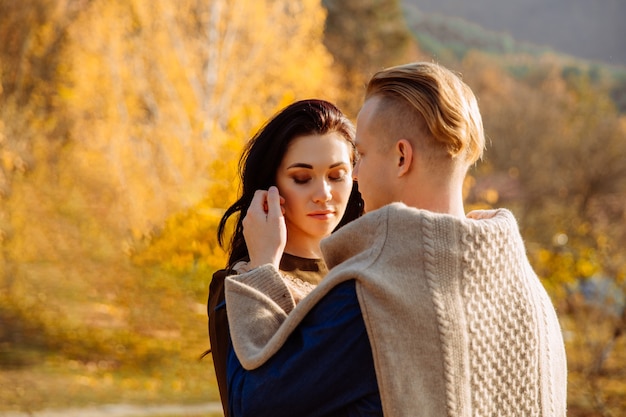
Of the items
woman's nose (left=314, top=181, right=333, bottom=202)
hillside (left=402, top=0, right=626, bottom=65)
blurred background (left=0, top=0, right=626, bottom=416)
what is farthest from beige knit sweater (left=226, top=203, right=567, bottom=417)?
hillside (left=402, top=0, right=626, bottom=65)

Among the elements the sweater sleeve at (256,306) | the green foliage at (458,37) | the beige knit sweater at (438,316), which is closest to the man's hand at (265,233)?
the sweater sleeve at (256,306)

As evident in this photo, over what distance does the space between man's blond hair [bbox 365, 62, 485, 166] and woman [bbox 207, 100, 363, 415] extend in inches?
21.2

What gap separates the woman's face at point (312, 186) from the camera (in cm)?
184

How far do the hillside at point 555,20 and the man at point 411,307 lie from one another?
2692 cm

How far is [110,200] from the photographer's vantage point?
11.8m

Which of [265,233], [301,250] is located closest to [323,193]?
[301,250]

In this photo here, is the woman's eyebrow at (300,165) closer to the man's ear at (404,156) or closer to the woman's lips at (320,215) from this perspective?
the woman's lips at (320,215)

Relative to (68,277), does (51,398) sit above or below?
below

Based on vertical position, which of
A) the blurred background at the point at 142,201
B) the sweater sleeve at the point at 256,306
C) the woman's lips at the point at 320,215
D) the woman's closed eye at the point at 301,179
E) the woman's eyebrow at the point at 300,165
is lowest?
the sweater sleeve at the point at 256,306

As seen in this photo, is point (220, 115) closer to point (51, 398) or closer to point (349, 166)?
point (51, 398)

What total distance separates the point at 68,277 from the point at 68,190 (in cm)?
194

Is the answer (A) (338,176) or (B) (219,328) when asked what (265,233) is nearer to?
(B) (219,328)

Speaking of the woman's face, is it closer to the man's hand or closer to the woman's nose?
the woman's nose

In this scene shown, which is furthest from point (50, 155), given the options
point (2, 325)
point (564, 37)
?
point (564, 37)
